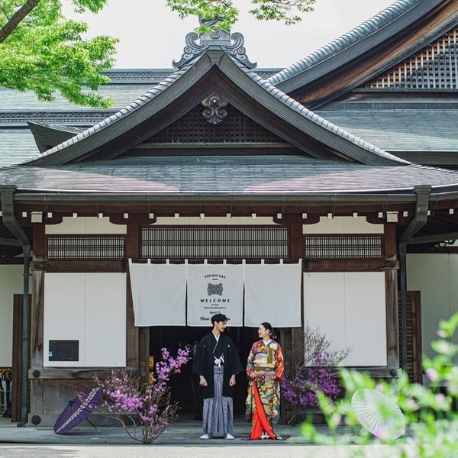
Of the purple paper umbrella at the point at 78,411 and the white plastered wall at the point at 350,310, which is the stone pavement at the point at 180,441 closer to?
the purple paper umbrella at the point at 78,411

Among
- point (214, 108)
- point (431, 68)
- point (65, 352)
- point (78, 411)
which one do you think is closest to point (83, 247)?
point (65, 352)

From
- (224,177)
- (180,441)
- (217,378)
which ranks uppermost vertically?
(224,177)

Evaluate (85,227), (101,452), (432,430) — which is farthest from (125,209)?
(432,430)

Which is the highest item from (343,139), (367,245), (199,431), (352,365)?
(343,139)

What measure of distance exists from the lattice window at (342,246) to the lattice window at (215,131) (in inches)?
75.8

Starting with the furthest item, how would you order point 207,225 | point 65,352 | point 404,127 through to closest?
point 404,127
point 207,225
point 65,352

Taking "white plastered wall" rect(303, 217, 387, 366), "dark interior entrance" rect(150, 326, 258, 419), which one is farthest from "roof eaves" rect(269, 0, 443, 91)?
"white plastered wall" rect(303, 217, 387, 366)

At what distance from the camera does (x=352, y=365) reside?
41.0ft

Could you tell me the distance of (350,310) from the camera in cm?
1259

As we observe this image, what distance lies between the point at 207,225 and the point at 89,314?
6.67ft

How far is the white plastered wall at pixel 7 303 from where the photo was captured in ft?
49.8

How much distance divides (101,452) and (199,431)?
2.66m

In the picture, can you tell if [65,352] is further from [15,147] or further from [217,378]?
[15,147]

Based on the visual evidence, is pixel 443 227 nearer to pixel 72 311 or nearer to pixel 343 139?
pixel 343 139
